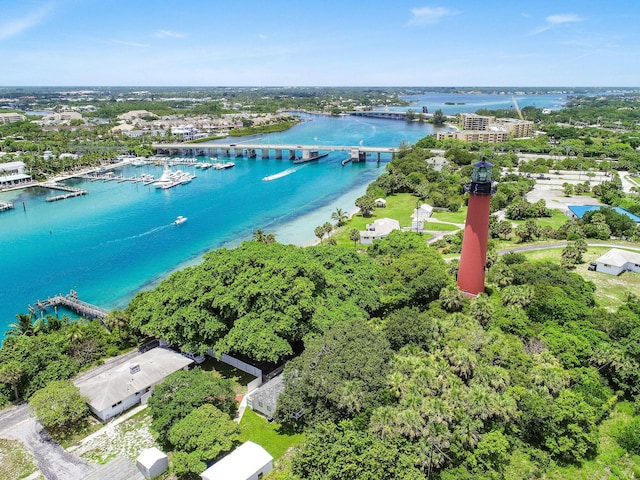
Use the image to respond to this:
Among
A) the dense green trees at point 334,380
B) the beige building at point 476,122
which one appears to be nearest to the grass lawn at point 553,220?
the dense green trees at point 334,380

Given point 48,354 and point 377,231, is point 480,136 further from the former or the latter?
point 48,354

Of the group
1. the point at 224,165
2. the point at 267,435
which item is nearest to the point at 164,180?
the point at 224,165

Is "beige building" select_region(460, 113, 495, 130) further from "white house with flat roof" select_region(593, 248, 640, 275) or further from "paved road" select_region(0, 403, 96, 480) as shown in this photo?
"paved road" select_region(0, 403, 96, 480)

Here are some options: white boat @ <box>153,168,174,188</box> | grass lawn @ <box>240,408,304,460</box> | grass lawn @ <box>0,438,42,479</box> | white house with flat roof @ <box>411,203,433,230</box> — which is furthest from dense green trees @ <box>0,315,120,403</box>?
white boat @ <box>153,168,174,188</box>

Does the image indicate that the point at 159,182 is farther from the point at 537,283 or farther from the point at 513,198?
the point at 537,283

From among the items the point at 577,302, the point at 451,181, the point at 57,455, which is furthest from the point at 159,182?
the point at 577,302

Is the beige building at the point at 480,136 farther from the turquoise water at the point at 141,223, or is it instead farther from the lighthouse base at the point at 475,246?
the lighthouse base at the point at 475,246
